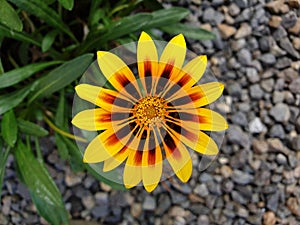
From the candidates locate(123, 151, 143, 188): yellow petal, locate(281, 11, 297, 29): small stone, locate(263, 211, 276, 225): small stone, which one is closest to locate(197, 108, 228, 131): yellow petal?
locate(123, 151, 143, 188): yellow petal

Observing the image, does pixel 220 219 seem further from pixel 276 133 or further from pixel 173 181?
pixel 276 133

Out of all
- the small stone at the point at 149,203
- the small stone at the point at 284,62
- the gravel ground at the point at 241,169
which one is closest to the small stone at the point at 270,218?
the gravel ground at the point at 241,169

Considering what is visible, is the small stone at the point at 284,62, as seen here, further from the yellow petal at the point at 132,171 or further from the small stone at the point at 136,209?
the yellow petal at the point at 132,171

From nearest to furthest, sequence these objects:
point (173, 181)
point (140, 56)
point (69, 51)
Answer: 1. point (140, 56)
2. point (69, 51)
3. point (173, 181)

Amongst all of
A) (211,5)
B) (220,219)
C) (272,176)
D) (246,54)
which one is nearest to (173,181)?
(220,219)

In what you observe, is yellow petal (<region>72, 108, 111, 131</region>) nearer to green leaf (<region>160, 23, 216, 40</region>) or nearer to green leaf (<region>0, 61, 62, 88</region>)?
green leaf (<region>0, 61, 62, 88</region>)

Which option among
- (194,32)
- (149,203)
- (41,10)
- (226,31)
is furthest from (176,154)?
(226,31)

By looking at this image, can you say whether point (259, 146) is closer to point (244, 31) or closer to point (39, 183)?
point (244, 31)
